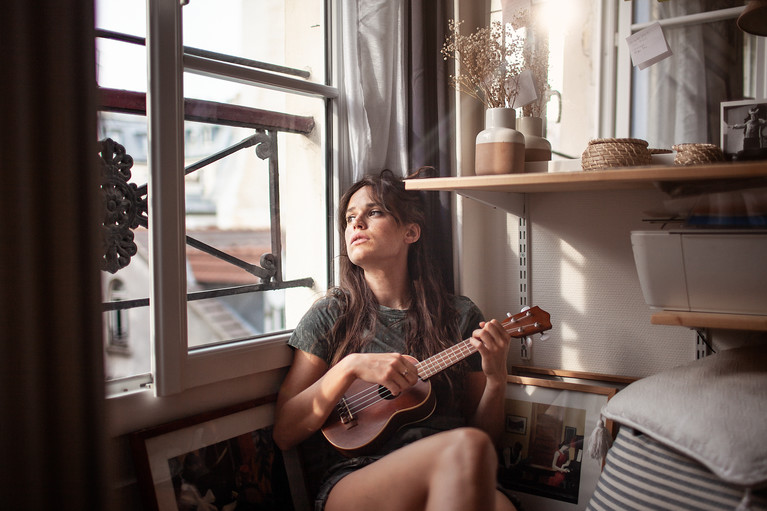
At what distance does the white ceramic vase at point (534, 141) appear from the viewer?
158cm

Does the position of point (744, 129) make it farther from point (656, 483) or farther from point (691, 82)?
point (656, 483)

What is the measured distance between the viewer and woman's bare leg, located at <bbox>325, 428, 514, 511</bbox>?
1.13 metres

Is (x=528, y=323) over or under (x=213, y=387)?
over

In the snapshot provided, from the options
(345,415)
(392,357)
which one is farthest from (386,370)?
(345,415)

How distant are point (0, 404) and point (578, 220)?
1.36 metres

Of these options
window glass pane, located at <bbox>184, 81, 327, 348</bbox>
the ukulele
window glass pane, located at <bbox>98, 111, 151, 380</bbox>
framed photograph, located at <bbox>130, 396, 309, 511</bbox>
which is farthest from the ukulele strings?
window glass pane, located at <bbox>98, 111, 151, 380</bbox>

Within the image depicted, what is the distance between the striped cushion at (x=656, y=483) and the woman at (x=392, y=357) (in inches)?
9.2

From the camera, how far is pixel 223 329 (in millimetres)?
1468

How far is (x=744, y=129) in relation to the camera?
53.4 inches

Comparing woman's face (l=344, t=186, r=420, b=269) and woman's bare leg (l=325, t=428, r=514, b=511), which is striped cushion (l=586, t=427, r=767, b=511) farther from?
woman's face (l=344, t=186, r=420, b=269)

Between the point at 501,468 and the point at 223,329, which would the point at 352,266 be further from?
the point at 501,468

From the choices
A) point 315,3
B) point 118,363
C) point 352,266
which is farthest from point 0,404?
point 315,3

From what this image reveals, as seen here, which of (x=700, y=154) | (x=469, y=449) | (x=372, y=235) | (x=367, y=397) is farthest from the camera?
(x=372, y=235)

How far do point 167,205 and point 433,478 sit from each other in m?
0.76
